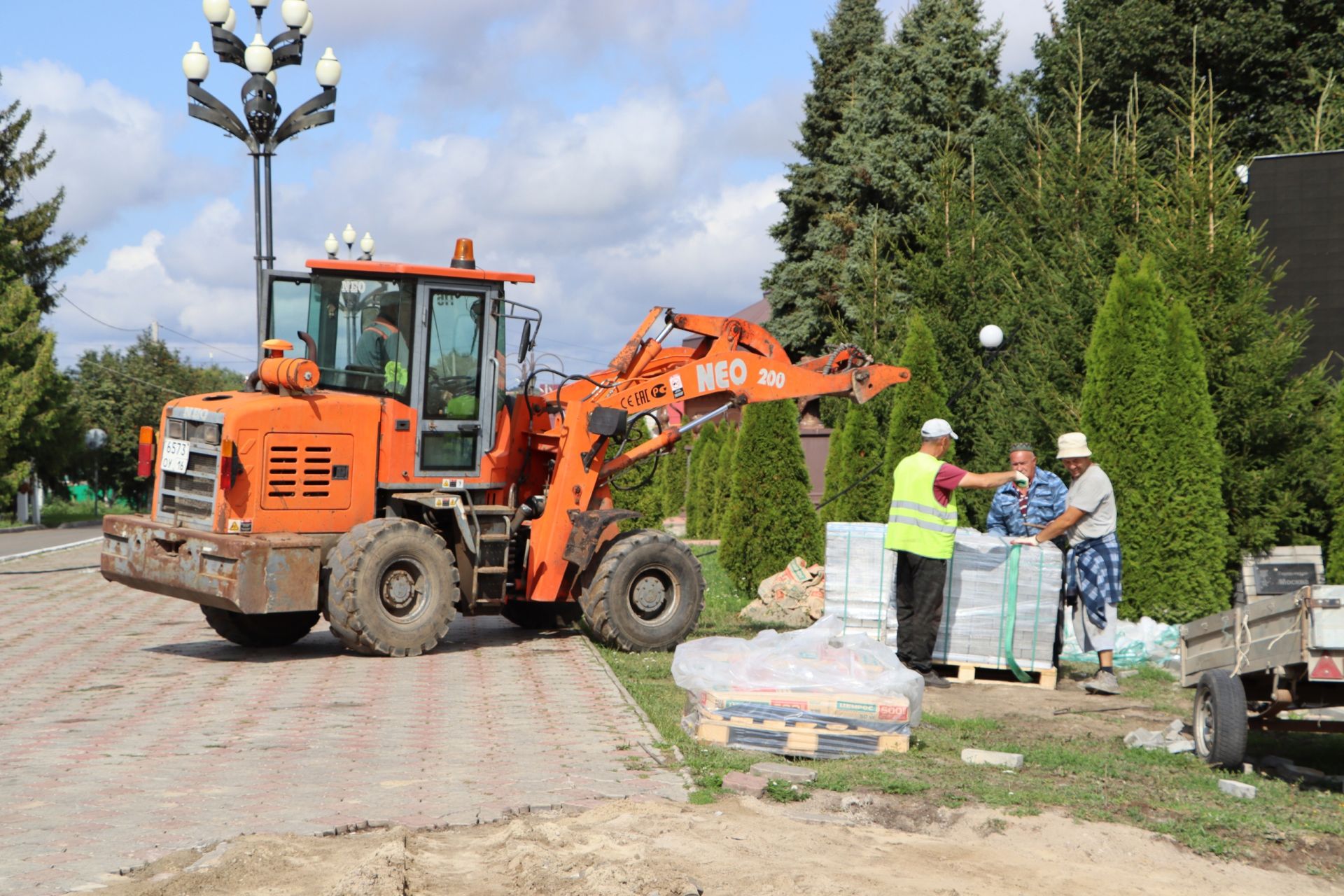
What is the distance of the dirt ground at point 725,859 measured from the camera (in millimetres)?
4789

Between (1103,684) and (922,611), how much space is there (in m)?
1.48

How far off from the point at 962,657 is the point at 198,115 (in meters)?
10.4

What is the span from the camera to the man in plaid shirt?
10.7m

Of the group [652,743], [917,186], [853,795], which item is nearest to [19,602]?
[652,743]

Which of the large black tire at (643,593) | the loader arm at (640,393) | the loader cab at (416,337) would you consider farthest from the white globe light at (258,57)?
the large black tire at (643,593)

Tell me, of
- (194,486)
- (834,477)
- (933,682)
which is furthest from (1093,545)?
(834,477)

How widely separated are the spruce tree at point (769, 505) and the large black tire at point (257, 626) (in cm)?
693

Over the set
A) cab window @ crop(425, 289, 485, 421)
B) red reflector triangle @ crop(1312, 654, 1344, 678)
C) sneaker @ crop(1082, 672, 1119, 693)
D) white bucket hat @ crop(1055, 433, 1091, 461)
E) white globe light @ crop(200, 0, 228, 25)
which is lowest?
sneaker @ crop(1082, 672, 1119, 693)

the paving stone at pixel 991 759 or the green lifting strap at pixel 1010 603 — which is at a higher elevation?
the green lifting strap at pixel 1010 603

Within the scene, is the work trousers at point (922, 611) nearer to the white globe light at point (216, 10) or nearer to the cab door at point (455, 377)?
the cab door at point (455, 377)

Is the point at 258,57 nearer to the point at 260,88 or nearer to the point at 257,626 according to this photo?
the point at 260,88

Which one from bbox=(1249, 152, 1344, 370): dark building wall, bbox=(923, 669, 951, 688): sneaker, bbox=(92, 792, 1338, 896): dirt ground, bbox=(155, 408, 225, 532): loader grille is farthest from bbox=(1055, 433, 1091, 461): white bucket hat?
bbox=(1249, 152, 1344, 370): dark building wall

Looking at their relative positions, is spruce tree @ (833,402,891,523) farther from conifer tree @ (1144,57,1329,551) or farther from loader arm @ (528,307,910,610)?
loader arm @ (528,307,910,610)

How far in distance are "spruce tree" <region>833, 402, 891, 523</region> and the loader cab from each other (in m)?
7.07
